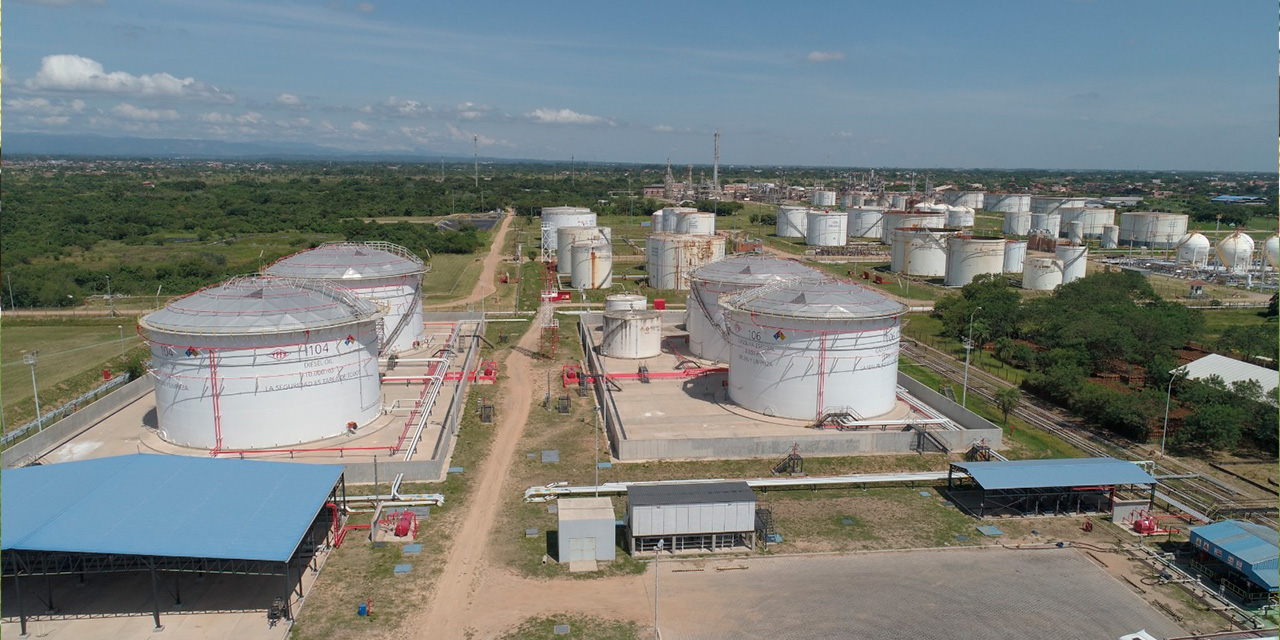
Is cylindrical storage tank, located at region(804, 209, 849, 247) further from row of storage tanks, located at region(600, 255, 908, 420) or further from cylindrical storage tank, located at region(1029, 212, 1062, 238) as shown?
row of storage tanks, located at region(600, 255, 908, 420)

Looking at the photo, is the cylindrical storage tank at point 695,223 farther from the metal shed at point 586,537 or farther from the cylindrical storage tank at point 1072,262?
the metal shed at point 586,537

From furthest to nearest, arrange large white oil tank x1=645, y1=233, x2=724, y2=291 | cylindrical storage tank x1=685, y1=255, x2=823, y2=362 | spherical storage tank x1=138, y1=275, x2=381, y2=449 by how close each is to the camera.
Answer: large white oil tank x1=645, y1=233, x2=724, y2=291 → cylindrical storage tank x1=685, y1=255, x2=823, y2=362 → spherical storage tank x1=138, y1=275, x2=381, y2=449

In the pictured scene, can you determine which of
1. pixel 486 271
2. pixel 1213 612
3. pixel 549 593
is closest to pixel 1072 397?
pixel 1213 612

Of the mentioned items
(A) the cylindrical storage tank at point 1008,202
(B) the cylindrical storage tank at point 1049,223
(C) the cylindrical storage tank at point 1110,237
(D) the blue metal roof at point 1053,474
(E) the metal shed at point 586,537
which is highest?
(A) the cylindrical storage tank at point 1008,202

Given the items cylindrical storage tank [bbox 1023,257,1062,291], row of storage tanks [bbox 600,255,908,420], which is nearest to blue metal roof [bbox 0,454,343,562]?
row of storage tanks [bbox 600,255,908,420]

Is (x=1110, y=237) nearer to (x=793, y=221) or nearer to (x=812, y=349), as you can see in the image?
(x=793, y=221)

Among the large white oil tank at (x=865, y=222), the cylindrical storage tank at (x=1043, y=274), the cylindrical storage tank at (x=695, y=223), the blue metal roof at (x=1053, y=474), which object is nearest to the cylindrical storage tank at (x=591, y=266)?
the cylindrical storage tank at (x=695, y=223)
